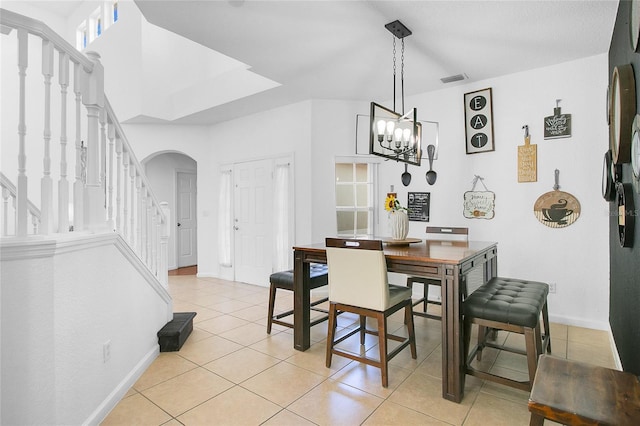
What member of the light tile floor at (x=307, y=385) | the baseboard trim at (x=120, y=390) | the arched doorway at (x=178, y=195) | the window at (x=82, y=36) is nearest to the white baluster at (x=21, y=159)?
the baseboard trim at (x=120, y=390)

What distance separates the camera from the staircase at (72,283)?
145 centimetres

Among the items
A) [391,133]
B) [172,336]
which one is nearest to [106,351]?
[172,336]

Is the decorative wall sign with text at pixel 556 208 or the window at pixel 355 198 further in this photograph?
the window at pixel 355 198

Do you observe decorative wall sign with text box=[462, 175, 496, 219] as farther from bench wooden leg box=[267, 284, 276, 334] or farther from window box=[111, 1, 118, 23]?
window box=[111, 1, 118, 23]

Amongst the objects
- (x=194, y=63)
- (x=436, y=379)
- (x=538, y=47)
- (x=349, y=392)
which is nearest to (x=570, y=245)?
(x=538, y=47)

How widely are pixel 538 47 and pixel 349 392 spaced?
11.6ft

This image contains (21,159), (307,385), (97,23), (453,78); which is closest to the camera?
(21,159)

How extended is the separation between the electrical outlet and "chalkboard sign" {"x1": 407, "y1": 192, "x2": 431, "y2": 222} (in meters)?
3.66

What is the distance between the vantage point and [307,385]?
2.33m

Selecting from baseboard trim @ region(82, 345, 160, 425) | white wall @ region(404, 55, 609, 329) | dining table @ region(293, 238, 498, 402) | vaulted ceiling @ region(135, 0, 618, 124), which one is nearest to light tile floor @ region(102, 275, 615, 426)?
baseboard trim @ region(82, 345, 160, 425)

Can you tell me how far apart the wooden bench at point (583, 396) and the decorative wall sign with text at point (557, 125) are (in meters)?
2.94

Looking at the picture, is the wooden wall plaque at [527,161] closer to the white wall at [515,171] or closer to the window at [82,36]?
the white wall at [515,171]

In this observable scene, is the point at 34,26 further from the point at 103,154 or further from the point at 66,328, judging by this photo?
the point at 66,328

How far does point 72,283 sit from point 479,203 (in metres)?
4.01
